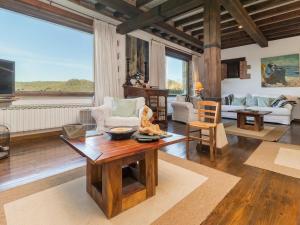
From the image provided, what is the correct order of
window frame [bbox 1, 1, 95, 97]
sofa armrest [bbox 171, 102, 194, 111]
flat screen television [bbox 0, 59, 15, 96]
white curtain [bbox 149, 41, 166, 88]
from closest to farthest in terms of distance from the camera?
flat screen television [bbox 0, 59, 15, 96] < window frame [bbox 1, 1, 95, 97] < sofa armrest [bbox 171, 102, 194, 111] < white curtain [bbox 149, 41, 166, 88]

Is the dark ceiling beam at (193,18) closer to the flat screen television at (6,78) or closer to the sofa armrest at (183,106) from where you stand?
the sofa armrest at (183,106)

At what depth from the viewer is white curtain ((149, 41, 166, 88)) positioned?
515cm

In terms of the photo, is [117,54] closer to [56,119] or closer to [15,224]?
[56,119]

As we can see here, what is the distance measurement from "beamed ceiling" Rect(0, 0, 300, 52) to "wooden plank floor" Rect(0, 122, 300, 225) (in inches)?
100

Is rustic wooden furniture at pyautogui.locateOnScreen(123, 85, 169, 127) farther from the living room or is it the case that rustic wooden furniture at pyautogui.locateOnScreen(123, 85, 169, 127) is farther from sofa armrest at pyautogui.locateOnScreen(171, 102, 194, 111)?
sofa armrest at pyautogui.locateOnScreen(171, 102, 194, 111)

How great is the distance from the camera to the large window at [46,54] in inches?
122

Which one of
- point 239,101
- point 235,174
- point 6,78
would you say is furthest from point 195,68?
point 6,78

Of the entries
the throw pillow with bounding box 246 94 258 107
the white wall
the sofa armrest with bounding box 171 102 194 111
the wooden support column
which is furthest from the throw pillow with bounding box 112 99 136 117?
the white wall

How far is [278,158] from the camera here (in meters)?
2.45

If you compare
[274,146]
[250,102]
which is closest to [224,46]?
[250,102]

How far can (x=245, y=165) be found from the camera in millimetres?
2229

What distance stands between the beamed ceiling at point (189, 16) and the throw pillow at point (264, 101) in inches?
75.4

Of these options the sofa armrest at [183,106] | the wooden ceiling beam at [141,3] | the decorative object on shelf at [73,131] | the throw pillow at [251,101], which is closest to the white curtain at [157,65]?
the sofa armrest at [183,106]

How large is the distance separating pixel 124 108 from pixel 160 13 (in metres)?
2.07
